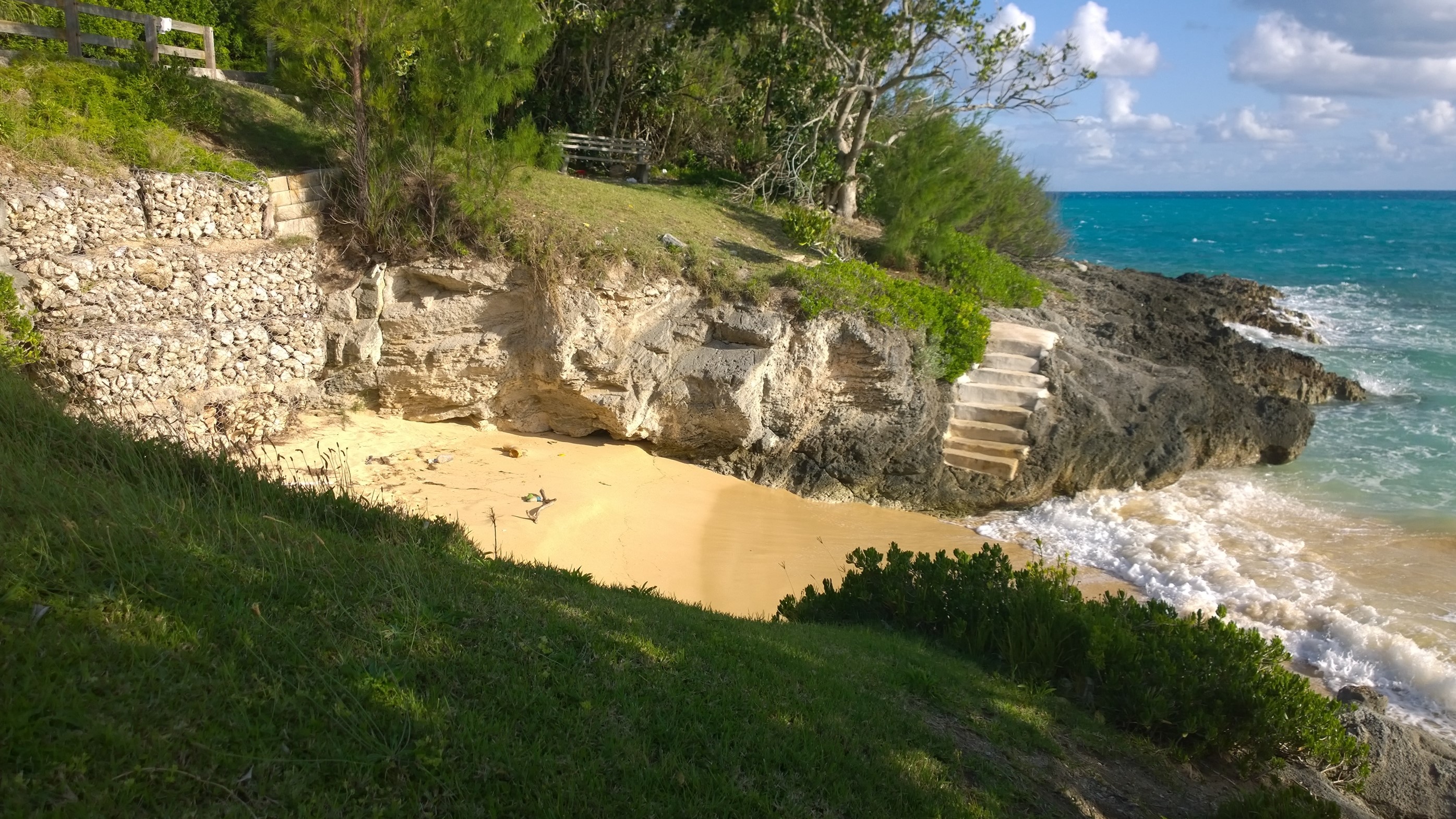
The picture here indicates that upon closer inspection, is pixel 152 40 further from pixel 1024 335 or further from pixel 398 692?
pixel 1024 335

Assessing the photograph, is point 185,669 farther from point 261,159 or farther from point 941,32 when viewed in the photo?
point 941,32

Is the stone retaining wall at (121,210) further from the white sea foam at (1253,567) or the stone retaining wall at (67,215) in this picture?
the white sea foam at (1253,567)

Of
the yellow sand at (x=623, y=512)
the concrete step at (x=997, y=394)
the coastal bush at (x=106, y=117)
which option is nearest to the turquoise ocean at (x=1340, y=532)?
the yellow sand at (x=623, y=512)

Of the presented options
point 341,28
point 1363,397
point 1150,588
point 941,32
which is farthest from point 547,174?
point 1363,397

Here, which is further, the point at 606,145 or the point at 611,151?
the point at 606,145

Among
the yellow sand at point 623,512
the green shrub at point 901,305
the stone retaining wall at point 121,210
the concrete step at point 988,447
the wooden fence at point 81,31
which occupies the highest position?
the wooden fence at point 81,31

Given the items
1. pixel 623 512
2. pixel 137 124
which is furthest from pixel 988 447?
pixel 137 124

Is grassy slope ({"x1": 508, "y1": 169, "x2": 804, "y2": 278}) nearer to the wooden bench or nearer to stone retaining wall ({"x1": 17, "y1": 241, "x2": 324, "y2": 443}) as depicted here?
the wooden bench

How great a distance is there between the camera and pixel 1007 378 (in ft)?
44.0

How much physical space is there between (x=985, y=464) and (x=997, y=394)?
116 centimetres

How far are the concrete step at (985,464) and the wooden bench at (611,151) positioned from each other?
824 centimetres

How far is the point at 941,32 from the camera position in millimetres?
16703

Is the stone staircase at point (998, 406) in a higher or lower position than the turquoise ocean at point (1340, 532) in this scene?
higher

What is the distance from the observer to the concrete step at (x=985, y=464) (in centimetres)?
1246
